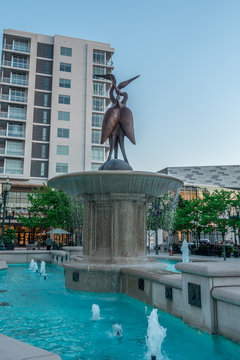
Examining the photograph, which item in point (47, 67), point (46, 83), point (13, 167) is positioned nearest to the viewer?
point (13, 167)

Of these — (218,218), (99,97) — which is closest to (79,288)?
(218,218)

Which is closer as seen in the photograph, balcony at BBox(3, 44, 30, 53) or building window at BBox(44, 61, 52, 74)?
balcony at BBox(3, 44, 30, 53)

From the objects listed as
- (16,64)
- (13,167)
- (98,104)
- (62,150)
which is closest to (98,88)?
(98,104)

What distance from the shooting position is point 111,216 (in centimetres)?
929

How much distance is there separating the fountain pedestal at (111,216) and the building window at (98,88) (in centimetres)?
4284

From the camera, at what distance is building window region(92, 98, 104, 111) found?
4994 centimetres

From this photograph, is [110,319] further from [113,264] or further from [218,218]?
[218,218]

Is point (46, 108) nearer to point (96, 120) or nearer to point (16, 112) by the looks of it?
point (16, 112)

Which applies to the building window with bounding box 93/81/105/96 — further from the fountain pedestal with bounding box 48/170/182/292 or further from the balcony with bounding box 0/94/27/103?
the fountain pedestal with bounding box 48/170/182/292

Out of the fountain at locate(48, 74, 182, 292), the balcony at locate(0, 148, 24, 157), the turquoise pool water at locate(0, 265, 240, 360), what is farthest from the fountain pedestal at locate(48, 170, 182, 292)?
the balcony at locate(0, 148, 24, 157)

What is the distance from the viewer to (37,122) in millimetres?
46562

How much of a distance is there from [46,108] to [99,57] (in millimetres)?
12729

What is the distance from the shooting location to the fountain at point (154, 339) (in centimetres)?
419

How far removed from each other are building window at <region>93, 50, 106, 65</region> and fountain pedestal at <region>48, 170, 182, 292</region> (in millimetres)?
45562
